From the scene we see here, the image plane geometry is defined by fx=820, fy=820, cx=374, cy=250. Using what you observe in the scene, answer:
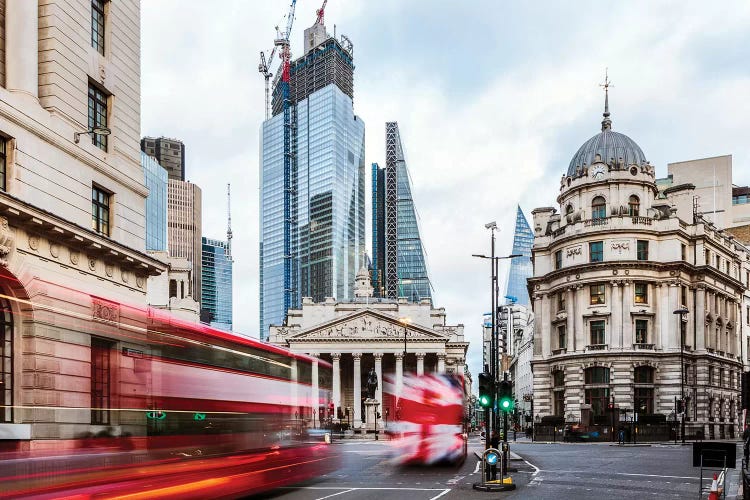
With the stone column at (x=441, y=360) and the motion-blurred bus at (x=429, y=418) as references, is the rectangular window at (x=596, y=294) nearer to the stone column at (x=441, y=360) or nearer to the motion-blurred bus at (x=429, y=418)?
the motion-blurred bus at (x=429, y=418)

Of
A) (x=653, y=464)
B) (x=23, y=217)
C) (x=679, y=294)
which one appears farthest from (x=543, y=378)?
(x=23, y=217)

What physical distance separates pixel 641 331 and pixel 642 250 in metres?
7.20

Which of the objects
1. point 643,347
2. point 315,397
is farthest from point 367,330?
point 315,397

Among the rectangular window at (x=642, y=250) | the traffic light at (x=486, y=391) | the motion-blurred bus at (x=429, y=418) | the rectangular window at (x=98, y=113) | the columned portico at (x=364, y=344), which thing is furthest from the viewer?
the columned portico at (x=364, y=344)

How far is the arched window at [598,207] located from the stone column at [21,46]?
58.9m

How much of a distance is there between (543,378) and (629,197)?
61.0 ft

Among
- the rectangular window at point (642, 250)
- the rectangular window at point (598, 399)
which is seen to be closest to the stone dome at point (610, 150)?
the rectangular window at point (642, 250)

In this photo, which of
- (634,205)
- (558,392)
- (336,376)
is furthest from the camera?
(336,376)

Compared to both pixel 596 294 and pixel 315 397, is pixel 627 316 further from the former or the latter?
pixel 315 397

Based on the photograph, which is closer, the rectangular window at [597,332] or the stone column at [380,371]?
the rectangular window at [597,332]

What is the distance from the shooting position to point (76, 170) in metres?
25.7

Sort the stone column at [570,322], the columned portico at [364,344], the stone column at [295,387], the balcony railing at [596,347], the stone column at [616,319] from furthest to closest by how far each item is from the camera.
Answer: the columned portico at [364,344], the stone column at [570,322], the balcony railing at [596,347], the stone column at [616,319], the stone column at [295,387]

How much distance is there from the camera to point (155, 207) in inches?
5974

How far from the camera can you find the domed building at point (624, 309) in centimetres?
7119
